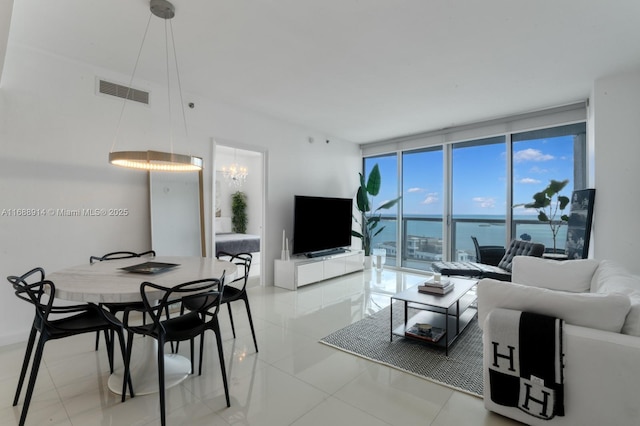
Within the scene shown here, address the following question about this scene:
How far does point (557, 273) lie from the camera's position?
10.0 feet

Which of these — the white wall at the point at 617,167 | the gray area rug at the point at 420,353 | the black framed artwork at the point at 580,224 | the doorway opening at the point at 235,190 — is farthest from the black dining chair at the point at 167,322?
the doorway opening at the point at 235,190

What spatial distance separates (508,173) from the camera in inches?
202

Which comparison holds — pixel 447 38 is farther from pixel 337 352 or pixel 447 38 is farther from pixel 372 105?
pixel 337 352

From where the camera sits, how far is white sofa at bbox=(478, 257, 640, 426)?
5.02 ft

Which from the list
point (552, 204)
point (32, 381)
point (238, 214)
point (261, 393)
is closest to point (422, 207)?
point (552, 204)

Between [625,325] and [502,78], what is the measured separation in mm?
2967

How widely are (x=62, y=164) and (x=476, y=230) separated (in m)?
6.07

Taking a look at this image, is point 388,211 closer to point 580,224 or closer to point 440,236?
point 440,236

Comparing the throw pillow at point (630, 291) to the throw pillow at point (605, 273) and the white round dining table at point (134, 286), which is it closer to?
the throw pillow at point (605, 273)

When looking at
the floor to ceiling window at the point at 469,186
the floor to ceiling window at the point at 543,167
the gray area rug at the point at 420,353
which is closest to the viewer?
the gray area rug at the point at 420,353

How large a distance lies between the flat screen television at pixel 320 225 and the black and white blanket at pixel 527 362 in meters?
3.53

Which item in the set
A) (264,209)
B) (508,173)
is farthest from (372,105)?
(508,173)

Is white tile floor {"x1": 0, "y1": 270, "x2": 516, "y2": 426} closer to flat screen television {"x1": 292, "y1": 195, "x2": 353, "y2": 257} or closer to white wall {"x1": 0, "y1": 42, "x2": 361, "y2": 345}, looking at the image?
white wall {"x1": 0, "y1": 42, "x2": 361, "y2": 345}

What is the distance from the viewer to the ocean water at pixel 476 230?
16.1 feet
